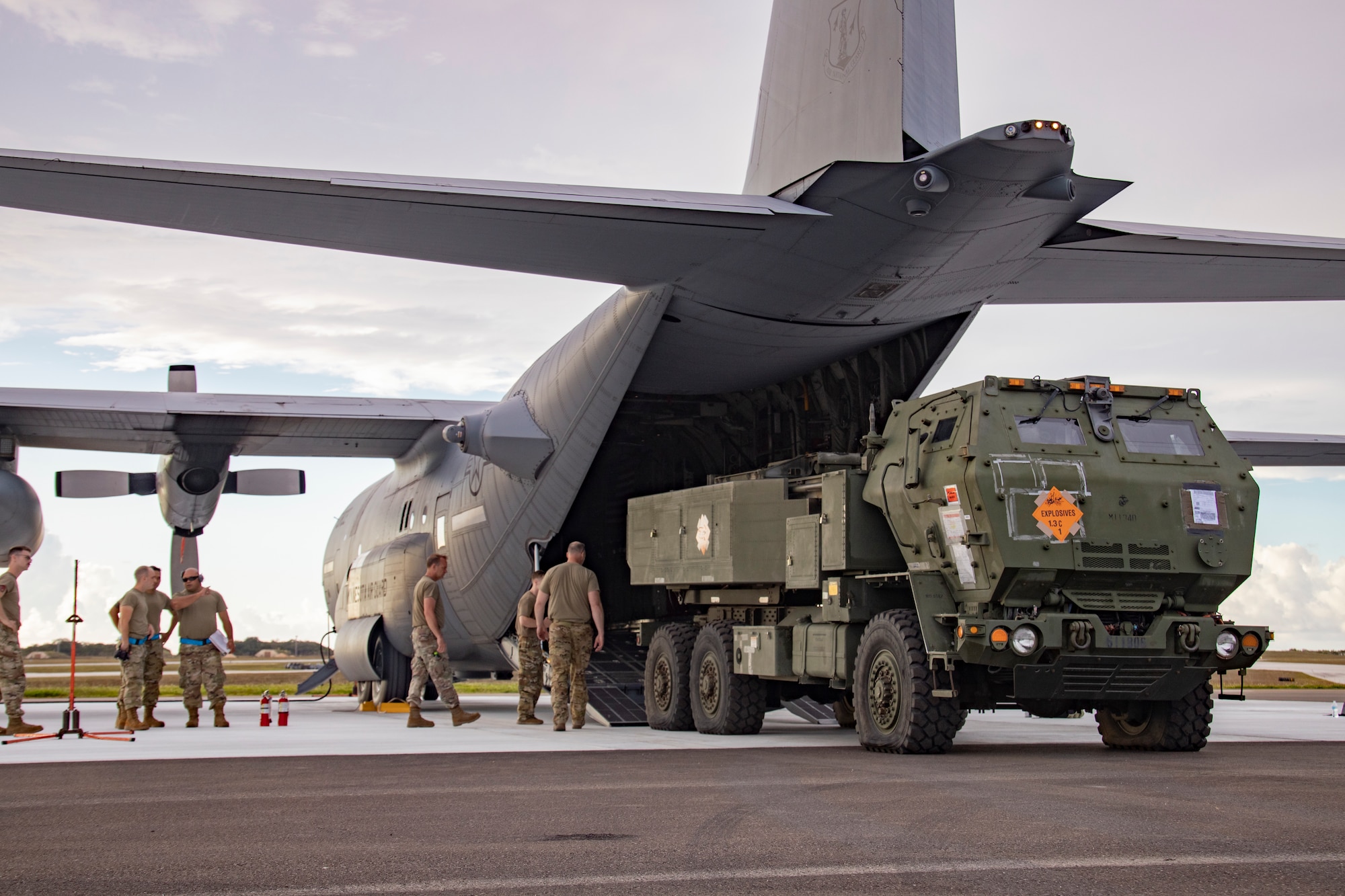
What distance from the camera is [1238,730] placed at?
12438mm

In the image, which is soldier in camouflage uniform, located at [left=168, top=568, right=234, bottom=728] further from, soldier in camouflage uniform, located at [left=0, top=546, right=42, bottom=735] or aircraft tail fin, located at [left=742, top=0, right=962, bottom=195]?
aircraft tail fin, located at [left=742, top=0, right=962, bottom=195]

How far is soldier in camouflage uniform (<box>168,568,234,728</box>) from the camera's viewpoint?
13594 millimetres

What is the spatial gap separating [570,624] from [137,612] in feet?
14.8

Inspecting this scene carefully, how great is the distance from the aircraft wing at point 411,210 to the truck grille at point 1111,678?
3.93 metres

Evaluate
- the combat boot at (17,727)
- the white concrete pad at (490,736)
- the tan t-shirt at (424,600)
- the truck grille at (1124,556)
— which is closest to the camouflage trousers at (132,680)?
the white concrete pad at (490,736)

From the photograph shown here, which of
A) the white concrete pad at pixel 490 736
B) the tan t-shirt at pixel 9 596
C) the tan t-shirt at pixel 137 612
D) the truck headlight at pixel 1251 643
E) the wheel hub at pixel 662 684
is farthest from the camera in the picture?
the tan t-shirt at pixel 137 612

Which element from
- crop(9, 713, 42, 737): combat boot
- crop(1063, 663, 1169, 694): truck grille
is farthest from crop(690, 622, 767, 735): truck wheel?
crop(9, 713, 42, 737): combat boot

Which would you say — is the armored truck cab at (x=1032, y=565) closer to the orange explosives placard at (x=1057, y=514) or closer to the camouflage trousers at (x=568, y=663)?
the orange explosives placard at (x=1057, y=514)

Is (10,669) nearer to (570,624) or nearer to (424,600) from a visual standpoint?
(424,600)

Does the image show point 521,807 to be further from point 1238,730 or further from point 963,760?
point 1238,730

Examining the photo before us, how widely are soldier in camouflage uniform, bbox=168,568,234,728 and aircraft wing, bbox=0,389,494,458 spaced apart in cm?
397

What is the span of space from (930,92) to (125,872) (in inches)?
307

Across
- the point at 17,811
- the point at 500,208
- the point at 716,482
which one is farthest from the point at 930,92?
the point at 17,811

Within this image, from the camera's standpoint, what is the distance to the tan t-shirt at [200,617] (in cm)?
1358
